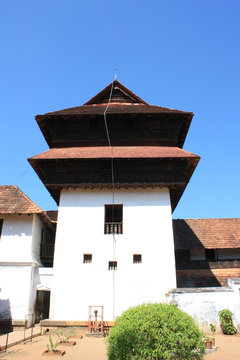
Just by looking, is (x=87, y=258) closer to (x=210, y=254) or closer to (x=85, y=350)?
(x=85, y=350)

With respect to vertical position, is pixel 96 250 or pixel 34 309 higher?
pixel 96 250

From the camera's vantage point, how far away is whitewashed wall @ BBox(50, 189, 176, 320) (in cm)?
1426

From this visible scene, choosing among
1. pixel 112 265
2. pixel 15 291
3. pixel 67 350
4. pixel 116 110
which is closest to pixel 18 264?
pixel 15 291

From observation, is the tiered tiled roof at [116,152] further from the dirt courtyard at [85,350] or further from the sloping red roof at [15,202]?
the dirt courtyard at [85,350]

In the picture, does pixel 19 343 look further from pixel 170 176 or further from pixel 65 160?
pixel 170 176

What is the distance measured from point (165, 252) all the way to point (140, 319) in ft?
27.5

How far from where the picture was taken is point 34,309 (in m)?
15.2

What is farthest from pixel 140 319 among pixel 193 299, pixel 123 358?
pixel 193 299

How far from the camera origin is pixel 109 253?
1502cm

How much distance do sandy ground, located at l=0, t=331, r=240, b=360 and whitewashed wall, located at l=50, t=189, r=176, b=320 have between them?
2.20 metres

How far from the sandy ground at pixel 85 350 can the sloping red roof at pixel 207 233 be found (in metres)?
7.98

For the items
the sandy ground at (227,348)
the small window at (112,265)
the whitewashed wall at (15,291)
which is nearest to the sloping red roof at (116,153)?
the small window at (112,265)

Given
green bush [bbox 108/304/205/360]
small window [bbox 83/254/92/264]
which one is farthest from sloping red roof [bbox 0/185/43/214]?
green bush [bbox 108/304/205/360]

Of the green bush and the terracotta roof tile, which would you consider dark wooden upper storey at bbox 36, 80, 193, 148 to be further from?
the green bush
